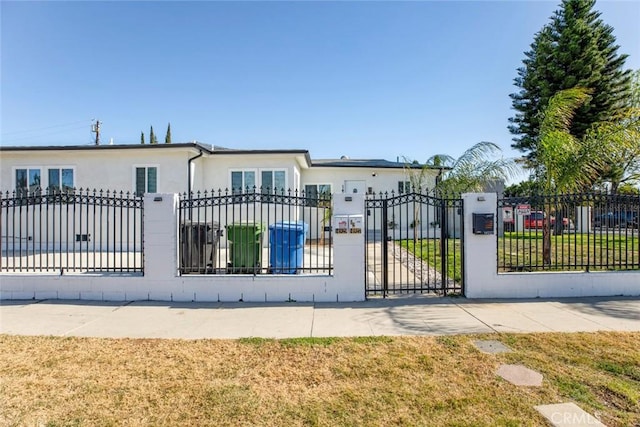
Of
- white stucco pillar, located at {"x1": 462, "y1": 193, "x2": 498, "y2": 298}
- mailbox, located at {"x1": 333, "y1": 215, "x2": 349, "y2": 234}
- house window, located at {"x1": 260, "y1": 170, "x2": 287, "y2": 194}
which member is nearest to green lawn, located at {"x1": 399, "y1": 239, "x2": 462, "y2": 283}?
white stucco pillar, located at {"x1": 462, "y1": 193, "x2": 498, "y2": 298}

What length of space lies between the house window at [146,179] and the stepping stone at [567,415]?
13.4 meters

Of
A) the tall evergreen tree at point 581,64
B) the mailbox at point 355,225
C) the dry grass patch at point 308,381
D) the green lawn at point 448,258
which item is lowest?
the dry grass patch at point 308,381

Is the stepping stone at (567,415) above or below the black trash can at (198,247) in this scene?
below

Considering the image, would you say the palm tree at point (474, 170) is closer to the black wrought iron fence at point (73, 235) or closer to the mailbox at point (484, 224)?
the mailbox at point (484, 224)

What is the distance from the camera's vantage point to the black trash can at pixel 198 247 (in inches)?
261

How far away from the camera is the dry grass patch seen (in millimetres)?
2857

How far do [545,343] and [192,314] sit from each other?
5300 mm

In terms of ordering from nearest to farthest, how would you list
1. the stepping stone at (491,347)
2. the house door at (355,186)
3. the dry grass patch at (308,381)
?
the dry grass patch at (308,381), the stepping stone at (491,347), the house door at (355,186)

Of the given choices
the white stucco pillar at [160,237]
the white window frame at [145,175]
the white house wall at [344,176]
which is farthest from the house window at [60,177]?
the white house wall at [344,176]

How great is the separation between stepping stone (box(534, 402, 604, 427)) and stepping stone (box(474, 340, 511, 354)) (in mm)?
1110

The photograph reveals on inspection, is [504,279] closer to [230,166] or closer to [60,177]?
[230,166]

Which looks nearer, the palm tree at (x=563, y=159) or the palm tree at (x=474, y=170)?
the palm tree at (x=563, y=159)

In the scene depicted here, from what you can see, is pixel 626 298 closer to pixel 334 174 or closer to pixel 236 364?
pixel 236 364

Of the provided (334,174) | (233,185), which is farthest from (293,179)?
(334,174)
